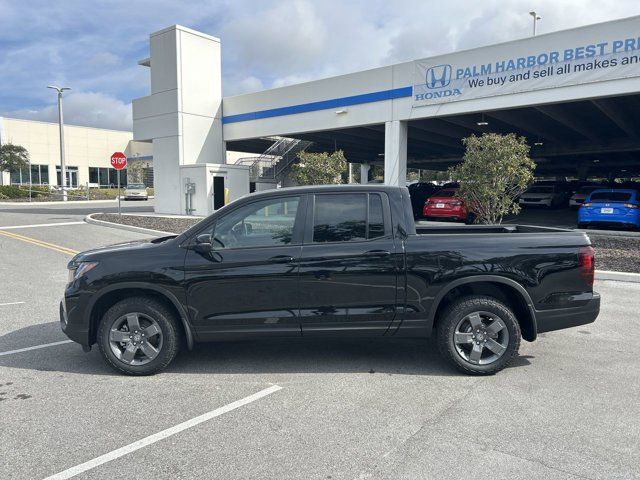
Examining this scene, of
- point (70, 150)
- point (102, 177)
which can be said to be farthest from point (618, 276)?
point (102, 177)

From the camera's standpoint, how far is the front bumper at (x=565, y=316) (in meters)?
4.60

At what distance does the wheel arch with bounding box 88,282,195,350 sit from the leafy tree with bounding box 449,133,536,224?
964cm

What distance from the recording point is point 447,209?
A: 740 inches

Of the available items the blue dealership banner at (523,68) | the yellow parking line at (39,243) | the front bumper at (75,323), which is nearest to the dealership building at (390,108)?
the blue dealership banner at (523,68)

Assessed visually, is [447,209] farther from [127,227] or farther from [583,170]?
[583,170]

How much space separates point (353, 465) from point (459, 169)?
1085cm

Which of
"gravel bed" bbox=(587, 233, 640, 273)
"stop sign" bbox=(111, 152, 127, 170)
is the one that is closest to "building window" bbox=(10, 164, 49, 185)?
"stop sign" bbox=(111, 152, 127, 170)

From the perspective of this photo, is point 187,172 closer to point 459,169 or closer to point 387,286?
point 459,169

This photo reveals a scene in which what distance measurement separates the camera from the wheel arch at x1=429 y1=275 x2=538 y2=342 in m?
4.51

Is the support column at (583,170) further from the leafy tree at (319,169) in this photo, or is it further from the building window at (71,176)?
the building window at (71,176)

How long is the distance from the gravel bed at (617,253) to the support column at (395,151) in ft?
23.3

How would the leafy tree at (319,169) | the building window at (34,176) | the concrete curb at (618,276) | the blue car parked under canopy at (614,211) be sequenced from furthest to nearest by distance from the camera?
the building window at (34,176) → the leafy tree at (319,169) → the blue car parked under canopy at (614,211) → the concrete curb at (618,276)

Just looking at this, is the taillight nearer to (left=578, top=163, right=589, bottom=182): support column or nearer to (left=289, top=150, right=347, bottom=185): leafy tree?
(left=289, top=150, right=347, bottom=185): leafy tree

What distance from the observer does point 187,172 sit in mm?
23266
